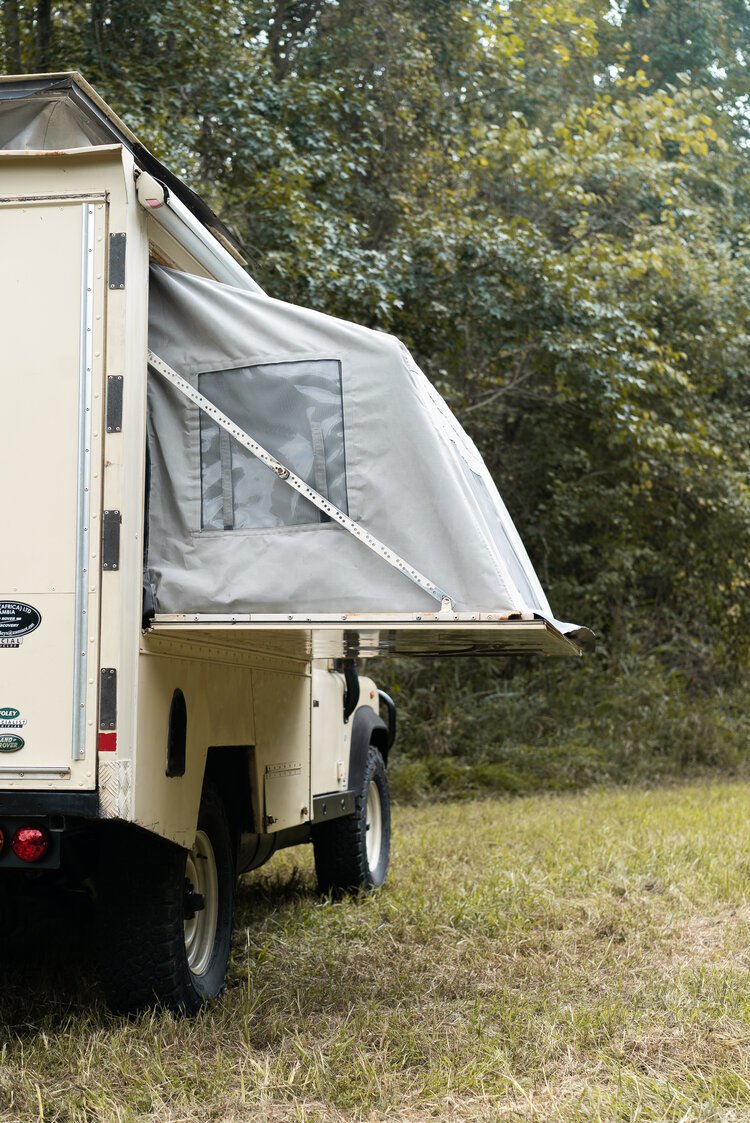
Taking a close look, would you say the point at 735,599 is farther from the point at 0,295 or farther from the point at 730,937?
the point at 0,295

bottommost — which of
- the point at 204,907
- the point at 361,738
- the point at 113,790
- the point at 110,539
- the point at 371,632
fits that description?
the point at 204,907

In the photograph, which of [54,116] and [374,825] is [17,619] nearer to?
[54,116]

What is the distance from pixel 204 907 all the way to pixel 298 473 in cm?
179

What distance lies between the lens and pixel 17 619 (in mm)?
4113

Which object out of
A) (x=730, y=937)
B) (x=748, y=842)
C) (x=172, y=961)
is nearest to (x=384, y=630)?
(x=172, y=961)

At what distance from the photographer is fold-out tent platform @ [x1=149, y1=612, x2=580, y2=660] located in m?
4.14

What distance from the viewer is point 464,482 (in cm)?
441

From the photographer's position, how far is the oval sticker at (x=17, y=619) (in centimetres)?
410

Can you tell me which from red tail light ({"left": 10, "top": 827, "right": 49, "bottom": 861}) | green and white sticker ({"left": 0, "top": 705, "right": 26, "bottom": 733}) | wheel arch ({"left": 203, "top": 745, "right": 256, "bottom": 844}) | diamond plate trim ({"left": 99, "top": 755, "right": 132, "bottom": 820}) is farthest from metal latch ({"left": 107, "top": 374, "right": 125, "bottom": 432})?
wheel arch ({"left": 203, "top": 745, "right": 256, "bottom": 844})

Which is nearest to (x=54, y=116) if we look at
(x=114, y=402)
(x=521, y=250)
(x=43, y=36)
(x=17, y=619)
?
(x=114, y=402)

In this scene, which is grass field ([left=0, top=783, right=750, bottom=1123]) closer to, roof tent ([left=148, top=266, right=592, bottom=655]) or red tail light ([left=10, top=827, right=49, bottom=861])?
red tail light ([left=10, top=827, right=49, bottom=861])

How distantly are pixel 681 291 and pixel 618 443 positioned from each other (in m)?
2.11

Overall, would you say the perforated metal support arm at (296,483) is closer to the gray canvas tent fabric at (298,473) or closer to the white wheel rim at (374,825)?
the gray canvas tent fabric at (298,473)

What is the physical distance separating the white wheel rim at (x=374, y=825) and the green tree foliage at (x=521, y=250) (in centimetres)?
455
